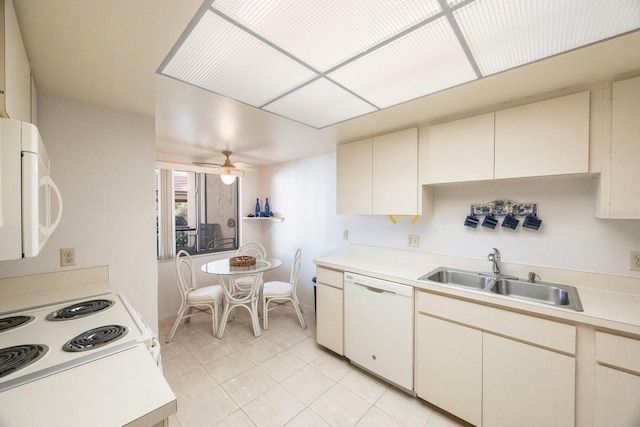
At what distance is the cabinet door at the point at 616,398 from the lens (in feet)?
3.77

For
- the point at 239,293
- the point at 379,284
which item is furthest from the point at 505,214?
the point at 239,293

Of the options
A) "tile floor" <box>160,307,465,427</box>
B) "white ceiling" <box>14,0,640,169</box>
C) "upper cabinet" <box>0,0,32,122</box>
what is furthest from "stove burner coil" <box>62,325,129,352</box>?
"white ceiling" <box>14,0,640,169</box>

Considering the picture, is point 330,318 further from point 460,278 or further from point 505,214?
point 505,214

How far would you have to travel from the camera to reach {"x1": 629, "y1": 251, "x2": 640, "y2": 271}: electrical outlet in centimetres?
149

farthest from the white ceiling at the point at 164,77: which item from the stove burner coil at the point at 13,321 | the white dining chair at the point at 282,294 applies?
the white dining chair at the point at 282,294

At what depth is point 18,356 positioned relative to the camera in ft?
2.93

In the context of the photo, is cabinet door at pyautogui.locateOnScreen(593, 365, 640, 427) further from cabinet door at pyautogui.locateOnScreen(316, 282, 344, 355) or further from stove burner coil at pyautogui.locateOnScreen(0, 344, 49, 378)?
stove burner coil at pyautogui.locateOnScreen(0, 344, 49, 378)

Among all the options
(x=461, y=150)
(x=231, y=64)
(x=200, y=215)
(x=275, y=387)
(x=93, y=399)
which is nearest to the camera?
(x=93, y=399)

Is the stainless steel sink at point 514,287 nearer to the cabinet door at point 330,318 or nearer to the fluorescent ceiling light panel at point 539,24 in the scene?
the cabinet door at point 330,318

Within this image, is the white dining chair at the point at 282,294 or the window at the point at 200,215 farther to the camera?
the window at the point at 200,215

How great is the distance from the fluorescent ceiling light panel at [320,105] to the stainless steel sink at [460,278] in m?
1.36

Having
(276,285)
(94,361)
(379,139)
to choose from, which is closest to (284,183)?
(276,285)

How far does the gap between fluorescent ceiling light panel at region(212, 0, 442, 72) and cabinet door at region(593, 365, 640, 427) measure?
1.84m

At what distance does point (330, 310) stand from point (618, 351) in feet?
5.96
